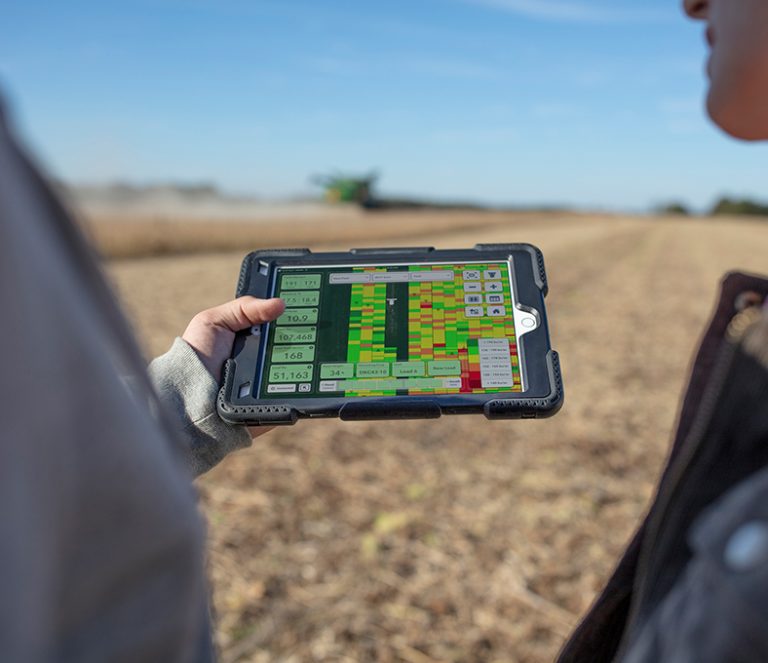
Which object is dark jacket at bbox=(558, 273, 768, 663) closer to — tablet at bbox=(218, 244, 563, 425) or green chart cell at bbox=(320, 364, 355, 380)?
tablet at bbox=(218, 244, 563, 425)

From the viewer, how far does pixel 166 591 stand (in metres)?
0.60

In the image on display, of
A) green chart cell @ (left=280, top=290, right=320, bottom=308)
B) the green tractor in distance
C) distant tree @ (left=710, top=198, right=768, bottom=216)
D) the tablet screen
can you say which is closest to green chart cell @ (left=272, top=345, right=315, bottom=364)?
the tablet screen

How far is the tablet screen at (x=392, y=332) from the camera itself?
166 centimetres

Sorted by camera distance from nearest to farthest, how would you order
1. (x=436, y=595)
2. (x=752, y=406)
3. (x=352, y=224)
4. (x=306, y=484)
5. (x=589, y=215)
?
(x=752, y=406), (x=436, y=595), (x=306, y=484), (x=352, y=224), (x=589, y=215)

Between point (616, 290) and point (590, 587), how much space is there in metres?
11.9

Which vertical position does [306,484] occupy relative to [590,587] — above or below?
below

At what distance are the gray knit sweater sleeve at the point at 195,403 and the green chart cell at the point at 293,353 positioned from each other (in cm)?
15

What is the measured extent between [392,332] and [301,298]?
23cm

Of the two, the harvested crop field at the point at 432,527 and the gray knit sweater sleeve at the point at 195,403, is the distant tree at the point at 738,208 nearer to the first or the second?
the harvested crop field at the point at 432,527

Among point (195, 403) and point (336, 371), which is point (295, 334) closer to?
point (336, 371)

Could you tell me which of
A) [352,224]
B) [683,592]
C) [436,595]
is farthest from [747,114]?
[352,224]

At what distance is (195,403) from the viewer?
1.62m

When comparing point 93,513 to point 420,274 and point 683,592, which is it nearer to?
point 683,592

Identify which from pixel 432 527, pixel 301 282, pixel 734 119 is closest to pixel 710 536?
pixel 734 119
